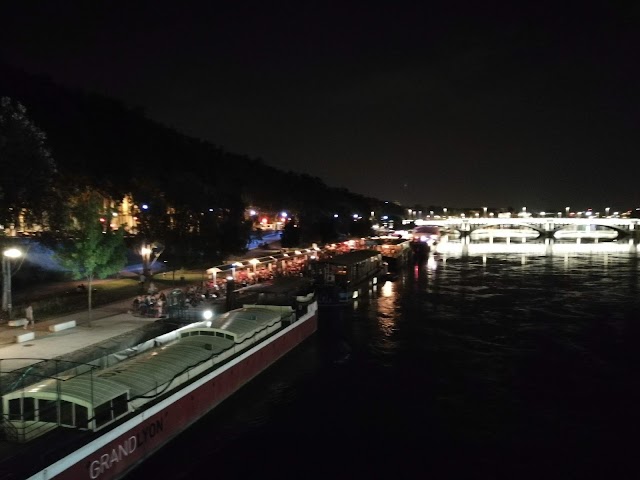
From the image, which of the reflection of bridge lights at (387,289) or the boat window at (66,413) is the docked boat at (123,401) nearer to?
the boat window at (66,413)

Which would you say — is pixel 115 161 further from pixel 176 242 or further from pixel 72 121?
pixel 176 242

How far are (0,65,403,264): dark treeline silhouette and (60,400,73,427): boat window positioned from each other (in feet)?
92.5

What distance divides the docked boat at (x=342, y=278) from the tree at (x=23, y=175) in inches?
887

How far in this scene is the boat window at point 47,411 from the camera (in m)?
14.3

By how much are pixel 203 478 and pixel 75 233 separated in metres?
16.8

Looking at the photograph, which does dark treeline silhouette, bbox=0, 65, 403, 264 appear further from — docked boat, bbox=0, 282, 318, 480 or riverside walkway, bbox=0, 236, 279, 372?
docked boat, bbox=0, 282, 318, 480

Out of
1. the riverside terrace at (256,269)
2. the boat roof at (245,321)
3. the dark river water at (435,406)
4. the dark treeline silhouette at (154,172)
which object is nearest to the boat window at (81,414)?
the dark river water at (435,406)

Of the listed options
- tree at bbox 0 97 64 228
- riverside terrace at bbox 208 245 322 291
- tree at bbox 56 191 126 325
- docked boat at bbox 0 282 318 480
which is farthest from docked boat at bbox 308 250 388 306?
tree at bbox 0 97 64 228

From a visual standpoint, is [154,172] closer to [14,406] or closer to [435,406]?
[435,406]

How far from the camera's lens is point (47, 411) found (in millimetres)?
14344

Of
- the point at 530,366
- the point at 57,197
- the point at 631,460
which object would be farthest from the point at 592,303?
the point at 57,197

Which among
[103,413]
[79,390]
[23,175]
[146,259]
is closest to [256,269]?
[146,259]

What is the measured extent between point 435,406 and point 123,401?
41.3 feet

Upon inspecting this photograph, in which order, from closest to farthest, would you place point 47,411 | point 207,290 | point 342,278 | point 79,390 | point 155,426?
point 47,411 → point 79,390 → point 155,426 → point 207,290 → point 342,278
